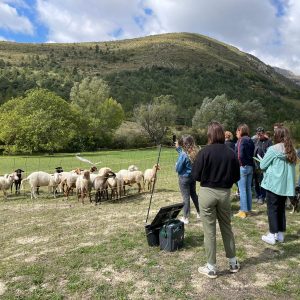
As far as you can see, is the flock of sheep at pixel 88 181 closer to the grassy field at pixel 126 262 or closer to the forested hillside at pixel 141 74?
the grassy field at pixel 126 262

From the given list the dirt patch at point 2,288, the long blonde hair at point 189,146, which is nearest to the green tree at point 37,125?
the long blonde hair at point 189,146

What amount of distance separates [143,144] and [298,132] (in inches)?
867

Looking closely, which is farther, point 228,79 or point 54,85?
point 228,79

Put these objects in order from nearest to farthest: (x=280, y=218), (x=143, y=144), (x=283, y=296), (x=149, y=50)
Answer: (x=283, y=296) → (x=280, y=218) → (x=143, y=144) → (x=149, y=50)

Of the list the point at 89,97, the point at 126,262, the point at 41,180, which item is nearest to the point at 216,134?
the point at 126,262

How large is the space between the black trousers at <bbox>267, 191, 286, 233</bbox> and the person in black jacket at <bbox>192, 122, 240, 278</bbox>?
5.73ft

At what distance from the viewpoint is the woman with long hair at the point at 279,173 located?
6.95 meters

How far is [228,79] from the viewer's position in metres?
109

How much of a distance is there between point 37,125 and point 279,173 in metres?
40.6

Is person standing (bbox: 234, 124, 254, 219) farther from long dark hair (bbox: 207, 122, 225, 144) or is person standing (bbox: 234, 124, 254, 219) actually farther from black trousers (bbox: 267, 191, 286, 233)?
long dark hair (bbox: 207, 122, 225, 144)

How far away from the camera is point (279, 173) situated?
23.0 ft

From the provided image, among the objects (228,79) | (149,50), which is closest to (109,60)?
(149,50)

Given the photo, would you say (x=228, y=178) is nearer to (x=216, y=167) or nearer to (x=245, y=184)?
(x=216, y=167)

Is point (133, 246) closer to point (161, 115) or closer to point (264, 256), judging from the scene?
point (264, 256)
